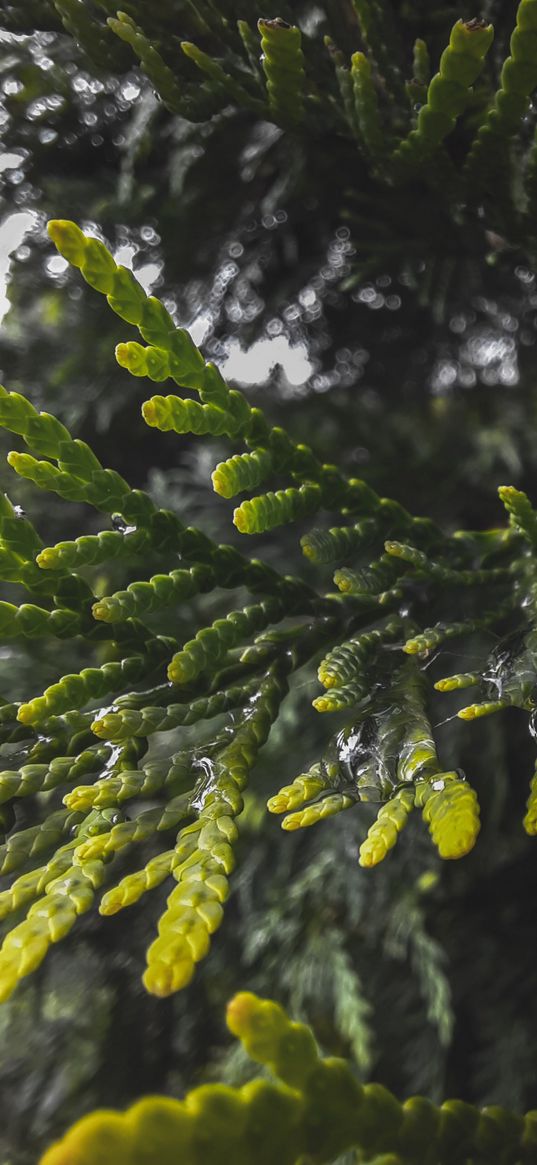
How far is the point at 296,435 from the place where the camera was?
190cm

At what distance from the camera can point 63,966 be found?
1.65 m

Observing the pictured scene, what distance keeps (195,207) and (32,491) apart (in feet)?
2.36

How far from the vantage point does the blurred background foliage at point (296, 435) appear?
1476mm

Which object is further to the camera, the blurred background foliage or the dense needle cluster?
the blurred background foliage

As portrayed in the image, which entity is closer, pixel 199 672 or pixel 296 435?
pixel 199 672

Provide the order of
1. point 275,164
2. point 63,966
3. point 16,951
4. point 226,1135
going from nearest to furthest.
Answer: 1. point 226,1135
2. point 16,951
3. point 275,164
4. point 63,966

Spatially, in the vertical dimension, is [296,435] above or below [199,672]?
below

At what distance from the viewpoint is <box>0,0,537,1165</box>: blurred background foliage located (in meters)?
1.48

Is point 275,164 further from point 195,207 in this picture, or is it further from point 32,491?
point 32,491

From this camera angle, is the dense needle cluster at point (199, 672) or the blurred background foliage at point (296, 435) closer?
the dense needle cluster at point (199, 672)

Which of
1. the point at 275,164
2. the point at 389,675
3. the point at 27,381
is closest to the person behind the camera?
the point at 389,675

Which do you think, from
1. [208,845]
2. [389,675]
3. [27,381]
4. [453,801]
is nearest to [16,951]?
[208,845]

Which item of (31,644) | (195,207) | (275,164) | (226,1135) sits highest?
(275,164)

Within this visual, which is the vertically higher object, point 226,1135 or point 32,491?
point 226,1135
